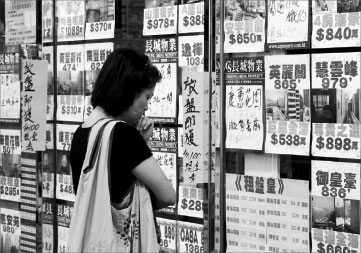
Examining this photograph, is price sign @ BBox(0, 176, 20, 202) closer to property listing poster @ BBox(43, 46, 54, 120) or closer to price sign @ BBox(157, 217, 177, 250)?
property listing poster @ BBox(43, 46, 54, 120)

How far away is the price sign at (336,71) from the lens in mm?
3332

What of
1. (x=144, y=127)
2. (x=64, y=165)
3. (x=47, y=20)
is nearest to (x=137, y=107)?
(x=144, y=127)

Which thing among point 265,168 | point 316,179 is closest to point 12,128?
point 265,168

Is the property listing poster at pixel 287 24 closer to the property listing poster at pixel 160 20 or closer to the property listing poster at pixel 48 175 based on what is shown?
the property listing poster at pixel 160 20

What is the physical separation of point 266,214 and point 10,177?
256 cm

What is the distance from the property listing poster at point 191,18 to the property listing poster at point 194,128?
0.95ft

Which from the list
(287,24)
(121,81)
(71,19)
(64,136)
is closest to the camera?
(121,81)

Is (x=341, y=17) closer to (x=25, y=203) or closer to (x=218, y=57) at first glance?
(x=218, y=57)

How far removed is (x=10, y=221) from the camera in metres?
5.36

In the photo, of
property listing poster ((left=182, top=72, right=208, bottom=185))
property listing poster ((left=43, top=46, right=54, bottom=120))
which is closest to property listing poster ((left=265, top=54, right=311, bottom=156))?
property listing poster ((left=182, top=72, right=208, bottom=185))

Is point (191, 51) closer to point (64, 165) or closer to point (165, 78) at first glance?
point (165, 78)

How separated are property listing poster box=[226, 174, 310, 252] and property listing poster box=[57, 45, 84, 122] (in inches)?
59.3

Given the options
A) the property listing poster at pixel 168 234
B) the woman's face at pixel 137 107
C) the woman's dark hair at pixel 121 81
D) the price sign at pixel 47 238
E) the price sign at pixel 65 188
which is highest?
the woman's dark hair at pixel 121 81

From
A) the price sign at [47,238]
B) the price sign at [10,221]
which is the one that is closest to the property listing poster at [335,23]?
the price sign at [47,238]
